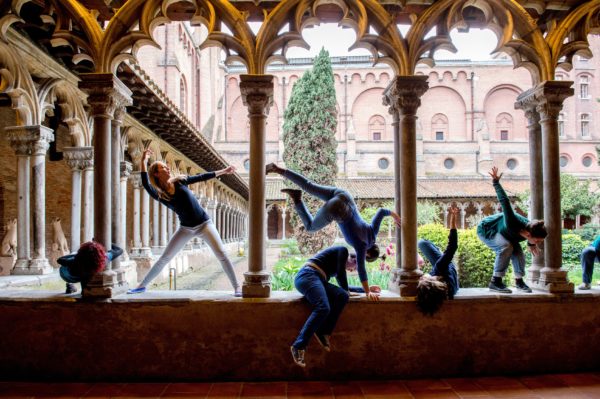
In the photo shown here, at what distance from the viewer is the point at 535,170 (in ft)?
13.1

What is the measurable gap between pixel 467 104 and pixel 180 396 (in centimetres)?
4386

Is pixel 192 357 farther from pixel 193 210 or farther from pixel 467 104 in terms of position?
pixel 467 104

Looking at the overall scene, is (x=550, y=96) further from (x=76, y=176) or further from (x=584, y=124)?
(x=584, y=124)

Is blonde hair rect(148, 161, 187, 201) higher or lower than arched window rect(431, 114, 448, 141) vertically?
lower

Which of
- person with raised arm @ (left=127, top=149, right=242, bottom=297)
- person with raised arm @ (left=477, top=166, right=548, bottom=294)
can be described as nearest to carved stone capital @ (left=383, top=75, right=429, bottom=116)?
person with raised arm @ (left=477, top=166, right=548, bottom=294)

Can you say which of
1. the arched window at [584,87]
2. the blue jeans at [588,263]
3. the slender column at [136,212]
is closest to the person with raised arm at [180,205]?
the blue jeans at [588,263]

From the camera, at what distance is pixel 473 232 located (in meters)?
8.04

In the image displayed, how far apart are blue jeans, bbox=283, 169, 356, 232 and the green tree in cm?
1235

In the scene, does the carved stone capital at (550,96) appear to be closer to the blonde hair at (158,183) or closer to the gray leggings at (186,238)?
the gray leggings at (186,238)

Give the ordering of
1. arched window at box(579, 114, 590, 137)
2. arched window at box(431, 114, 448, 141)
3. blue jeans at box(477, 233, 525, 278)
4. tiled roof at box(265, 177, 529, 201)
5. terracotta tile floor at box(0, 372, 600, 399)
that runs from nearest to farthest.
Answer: terracotta tile floor at box(0, 372, 600, 399)
blue jeans at box(477, 233, 525, 278)
tiled roof at box(265, 177, 529, 201)
arched window at box(579, 114, 590, 137)
arched window at box(431, 114, 448, 141)

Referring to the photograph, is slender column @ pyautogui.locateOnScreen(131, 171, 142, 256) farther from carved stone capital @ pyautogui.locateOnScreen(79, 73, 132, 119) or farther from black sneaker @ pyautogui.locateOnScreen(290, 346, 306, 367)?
black sneaker @ pyautogui.locateOnScreen(290, 346, 306, 367)

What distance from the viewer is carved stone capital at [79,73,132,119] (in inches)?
141

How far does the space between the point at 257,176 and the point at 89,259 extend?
4.59ft

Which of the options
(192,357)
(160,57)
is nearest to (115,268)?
(192,357)
